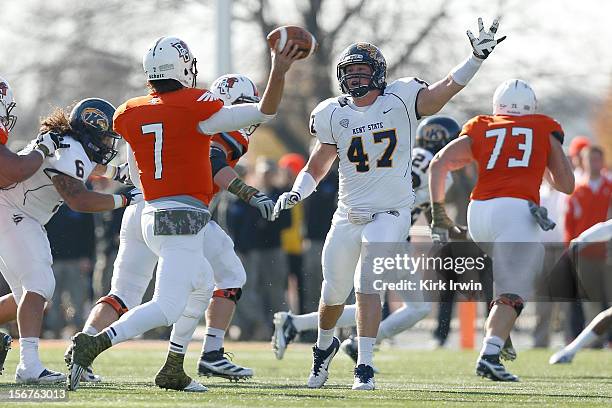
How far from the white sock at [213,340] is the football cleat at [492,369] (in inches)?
68.4

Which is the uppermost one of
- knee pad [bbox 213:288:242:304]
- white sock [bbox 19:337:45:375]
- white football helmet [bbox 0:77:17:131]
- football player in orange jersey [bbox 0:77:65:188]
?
white football helmet [bbox 0:77:17:131]

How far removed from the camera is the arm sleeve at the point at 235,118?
732cm

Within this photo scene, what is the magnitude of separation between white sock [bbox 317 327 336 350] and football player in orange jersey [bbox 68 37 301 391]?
1030 millimetres

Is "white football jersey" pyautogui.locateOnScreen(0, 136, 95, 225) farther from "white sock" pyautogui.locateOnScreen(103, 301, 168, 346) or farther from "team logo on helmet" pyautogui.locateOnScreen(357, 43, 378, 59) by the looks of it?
"team logo on helmet" pyautogui.locateOnScreen(357, 43, 378, 59)

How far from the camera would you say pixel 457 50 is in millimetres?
24125

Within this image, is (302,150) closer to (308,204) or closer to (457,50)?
(457,50)

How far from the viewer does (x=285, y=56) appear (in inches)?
279

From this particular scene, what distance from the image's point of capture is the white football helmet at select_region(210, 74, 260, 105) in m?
9.27

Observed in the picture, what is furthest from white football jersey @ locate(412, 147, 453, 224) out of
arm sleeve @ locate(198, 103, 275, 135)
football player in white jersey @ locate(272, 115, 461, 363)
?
arm sleeve @ locate(198, 103, 275, 135)

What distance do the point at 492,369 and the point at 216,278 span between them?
1.93 metres

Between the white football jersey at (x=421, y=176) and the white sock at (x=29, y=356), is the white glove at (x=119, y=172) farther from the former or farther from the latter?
the white football jersey at (x=421, y=176)

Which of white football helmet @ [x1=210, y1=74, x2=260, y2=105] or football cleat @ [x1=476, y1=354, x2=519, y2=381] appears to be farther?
white football helmet @ [x1=210, y1=74, x2=260, y2=105]

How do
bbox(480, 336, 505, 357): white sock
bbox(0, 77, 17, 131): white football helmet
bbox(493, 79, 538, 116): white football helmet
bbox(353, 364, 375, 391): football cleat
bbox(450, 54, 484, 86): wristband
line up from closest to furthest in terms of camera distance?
bbox(450, 54, 484, 86): wristband < bbox(353, 364, 375, 391): football cleat < bbox(0, 77, 17, 131): white football helmet < bbox(480, 336, 505, 357): white sock < bbox(493, 79, 538, 116): white football helmet

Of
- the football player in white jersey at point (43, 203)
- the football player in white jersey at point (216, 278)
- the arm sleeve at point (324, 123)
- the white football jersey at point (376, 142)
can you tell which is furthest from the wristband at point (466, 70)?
the football player in white jersey at point (43, 203)
